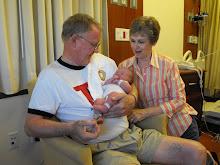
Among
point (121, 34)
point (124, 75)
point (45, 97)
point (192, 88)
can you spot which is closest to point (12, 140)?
point (45, 97)

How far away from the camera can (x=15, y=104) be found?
152 cm

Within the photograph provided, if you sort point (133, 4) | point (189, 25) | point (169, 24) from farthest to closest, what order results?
1. point (189, 25)
2. point (169, 24)
3. point (133, 4)

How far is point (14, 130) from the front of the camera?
1539mm

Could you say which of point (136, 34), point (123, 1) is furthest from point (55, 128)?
point (123, 1)

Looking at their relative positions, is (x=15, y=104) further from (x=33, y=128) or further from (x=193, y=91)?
(x=193, y=91)

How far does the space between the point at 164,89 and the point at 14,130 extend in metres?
1.27

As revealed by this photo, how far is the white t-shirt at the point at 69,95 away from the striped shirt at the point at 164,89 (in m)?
0.46

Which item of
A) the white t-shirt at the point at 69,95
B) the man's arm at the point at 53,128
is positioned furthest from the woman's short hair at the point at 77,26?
the man's arm at the point at 53,128

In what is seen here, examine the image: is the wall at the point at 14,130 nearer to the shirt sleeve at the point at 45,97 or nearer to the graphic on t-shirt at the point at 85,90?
the shirt sleeve at the point at 45,97

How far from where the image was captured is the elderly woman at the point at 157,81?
157cm

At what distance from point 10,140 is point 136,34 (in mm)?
1311

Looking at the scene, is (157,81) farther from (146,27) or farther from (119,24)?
(119,24)

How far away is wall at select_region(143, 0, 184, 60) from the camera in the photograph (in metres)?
2.83

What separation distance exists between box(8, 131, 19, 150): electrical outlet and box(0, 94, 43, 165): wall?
2 cm
